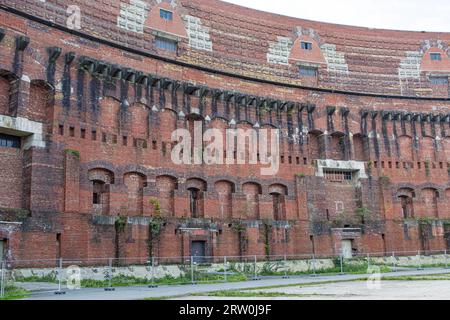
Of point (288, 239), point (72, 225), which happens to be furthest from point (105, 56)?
point (288, 239)

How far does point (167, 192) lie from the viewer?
96.6 feet

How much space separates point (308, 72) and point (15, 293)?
2869 cm

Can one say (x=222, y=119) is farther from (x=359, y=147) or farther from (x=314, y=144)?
(x=359, y=147)

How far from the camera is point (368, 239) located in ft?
117

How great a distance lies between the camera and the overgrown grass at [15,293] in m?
15.5

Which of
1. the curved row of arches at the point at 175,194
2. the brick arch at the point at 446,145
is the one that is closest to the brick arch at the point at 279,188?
the curved row of arches at the point at 175,194

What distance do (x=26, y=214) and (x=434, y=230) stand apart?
96.1ft

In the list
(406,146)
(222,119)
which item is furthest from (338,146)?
(222,119)

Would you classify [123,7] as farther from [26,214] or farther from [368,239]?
[368,239]

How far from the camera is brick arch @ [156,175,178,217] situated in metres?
28.9

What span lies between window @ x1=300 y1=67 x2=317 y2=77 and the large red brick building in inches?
3.6

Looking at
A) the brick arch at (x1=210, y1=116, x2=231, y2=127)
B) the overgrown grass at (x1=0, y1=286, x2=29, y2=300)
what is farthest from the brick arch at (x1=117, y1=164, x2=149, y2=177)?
the overgrown grass at (x1=0, y1=286, x2=29, y2=300)

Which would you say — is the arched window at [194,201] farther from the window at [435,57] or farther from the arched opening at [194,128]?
the window at [435,57]

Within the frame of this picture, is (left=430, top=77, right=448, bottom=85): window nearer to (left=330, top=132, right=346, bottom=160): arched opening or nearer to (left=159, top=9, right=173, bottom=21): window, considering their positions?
(left=330, top=132, right=346, bottom=160): arched opening
